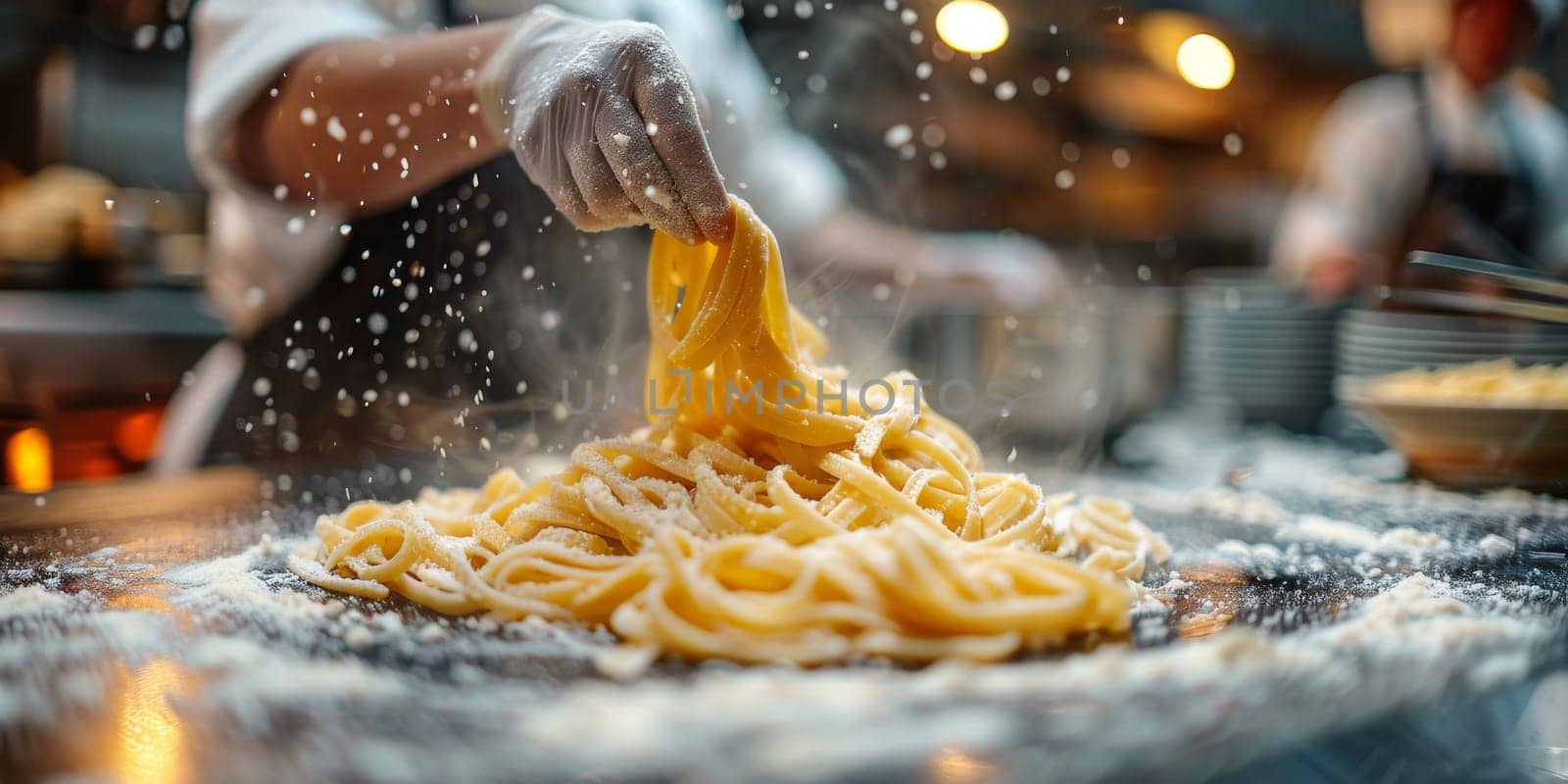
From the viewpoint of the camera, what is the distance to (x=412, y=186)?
171 centimetres

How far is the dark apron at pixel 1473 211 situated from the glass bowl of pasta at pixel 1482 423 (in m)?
0.73

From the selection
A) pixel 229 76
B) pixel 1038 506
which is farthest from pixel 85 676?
pixel 229 76

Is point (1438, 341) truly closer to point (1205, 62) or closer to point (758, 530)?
point (1205, 62)

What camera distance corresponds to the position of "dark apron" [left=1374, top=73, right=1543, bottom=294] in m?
2.87

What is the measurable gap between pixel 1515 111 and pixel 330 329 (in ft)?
10.9

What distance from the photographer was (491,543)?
1.28 meters

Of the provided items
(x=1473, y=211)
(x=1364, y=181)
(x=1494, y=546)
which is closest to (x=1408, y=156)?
(x=1364, y=181)

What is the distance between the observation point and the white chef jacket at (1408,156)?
2.93 meters

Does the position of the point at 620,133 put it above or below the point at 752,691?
above

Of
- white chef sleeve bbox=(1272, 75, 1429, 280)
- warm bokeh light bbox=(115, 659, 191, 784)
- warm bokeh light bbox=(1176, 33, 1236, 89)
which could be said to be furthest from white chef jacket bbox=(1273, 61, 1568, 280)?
warm bokeh light bbox=(115, 659, 191, 784)

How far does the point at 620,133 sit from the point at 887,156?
45.7 inches

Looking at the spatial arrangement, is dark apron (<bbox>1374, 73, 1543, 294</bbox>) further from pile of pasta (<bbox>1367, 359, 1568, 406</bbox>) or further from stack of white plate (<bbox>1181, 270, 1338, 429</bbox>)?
pile of pasta (<bbox>1367, 359, 1568, 406</bbox>)

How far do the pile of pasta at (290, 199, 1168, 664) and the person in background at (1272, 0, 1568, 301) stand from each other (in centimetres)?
181

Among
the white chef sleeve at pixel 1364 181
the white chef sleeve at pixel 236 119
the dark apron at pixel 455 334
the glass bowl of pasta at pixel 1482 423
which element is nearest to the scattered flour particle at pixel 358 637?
the dark apron at pixel 455 334
